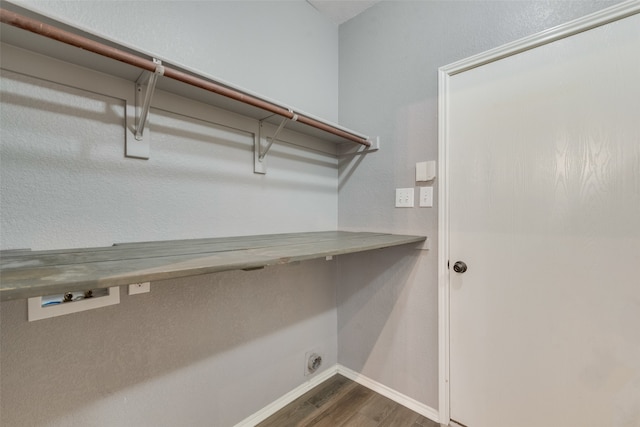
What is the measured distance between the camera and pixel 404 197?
156 cm

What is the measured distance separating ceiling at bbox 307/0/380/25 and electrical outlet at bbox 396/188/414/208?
1233mm

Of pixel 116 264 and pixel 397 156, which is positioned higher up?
pixel 397 156

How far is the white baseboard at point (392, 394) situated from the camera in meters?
1.45

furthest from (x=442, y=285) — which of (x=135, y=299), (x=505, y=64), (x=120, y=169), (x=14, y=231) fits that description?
(x=14, y=231)

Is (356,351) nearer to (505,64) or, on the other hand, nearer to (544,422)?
(544,422)

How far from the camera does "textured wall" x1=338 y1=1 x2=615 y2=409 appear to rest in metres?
1.40

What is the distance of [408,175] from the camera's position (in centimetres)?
155

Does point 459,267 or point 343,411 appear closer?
point 459,267

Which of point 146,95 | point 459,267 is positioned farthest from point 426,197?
point 146,95

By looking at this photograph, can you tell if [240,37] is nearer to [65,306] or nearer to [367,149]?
[367,149]

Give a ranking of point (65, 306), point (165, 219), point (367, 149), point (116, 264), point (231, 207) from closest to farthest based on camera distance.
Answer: point (116, 264), point (65, 306), point (165, 219), point (231, 207), point (367, 149)

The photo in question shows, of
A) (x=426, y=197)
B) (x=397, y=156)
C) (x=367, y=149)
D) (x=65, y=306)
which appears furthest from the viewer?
(x=367, y=149)

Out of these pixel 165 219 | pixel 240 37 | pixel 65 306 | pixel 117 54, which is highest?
pixel 240 37

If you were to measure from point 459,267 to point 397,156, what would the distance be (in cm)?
71
